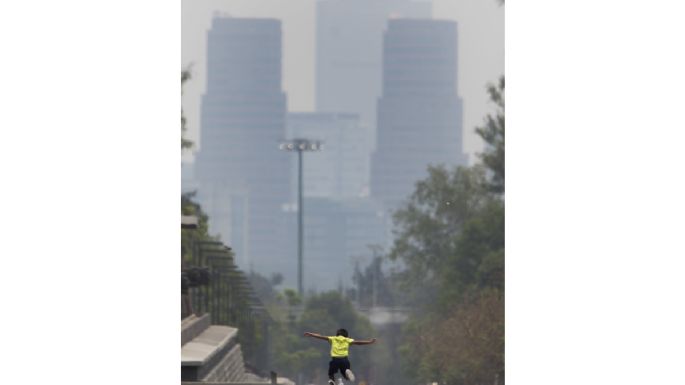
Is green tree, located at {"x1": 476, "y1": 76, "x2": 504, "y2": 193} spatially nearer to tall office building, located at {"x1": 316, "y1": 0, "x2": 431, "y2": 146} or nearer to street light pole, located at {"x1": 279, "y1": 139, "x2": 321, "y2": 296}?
tall office building, located at {"x1": 316, "y1": 0, "x2": 431, "y2": 146}

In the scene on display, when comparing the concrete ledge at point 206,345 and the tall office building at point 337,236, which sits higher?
the tall office building at point 337,236

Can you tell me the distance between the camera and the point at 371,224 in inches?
2655

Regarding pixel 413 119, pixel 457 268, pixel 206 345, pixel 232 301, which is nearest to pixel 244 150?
pixel 232 301

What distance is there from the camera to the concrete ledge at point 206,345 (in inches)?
1891

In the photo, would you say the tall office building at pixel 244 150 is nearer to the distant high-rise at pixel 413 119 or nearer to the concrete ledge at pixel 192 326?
the distant high-rise at pixel 413 119

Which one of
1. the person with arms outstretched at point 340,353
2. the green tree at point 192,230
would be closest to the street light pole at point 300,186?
the green tree at point 192,230

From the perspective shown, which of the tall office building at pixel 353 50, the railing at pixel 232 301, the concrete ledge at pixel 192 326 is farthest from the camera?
the tall office building at pixel 353 50

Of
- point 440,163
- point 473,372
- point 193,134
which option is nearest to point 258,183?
point 193,134

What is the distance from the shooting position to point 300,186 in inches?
2606

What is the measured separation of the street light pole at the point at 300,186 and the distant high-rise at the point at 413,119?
12.5 ft

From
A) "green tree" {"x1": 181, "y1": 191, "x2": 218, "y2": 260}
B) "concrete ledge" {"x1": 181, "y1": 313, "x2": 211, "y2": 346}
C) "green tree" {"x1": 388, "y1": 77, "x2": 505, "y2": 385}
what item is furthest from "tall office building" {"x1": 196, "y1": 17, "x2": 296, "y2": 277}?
"concrete ledge" {"x1": 181, "y1": 313, "x2": 211, "y2": 346}

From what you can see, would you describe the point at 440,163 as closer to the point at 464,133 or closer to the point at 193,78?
the point at 464,133

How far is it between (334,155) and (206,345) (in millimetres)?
15057

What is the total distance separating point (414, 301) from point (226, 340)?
12155 mm
